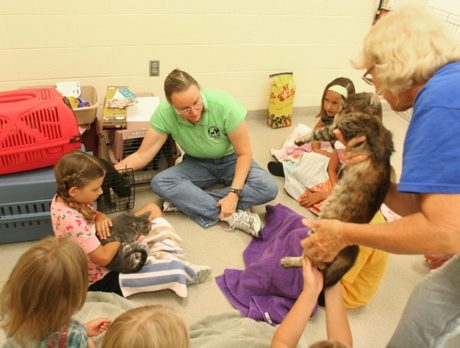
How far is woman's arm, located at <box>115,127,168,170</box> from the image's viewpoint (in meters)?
2.26

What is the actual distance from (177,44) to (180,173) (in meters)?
1.03

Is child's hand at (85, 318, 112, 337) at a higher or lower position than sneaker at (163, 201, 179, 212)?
higher

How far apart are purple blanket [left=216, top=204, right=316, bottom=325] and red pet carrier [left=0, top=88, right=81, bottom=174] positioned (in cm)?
99

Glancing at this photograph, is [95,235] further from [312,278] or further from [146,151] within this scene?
[312,278]

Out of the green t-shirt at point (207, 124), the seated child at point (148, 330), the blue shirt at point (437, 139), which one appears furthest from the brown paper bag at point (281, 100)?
the seated child at point (148, 330)

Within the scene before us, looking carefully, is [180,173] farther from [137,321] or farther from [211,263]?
[137,321]

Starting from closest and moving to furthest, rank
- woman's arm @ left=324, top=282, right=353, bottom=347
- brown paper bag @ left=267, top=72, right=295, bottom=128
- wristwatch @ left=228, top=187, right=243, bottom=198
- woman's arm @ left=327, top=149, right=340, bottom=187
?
1. woman's arm @ left=324, top=282, right=353, bottom=347
2. wristwatch @ left=228, top=187, right=243, bottom=198
3. woman's arm @ left=327, top=149, right=340, bottom=187
4. brown paper bag @ left=267, top=72, right=295, bottom=128

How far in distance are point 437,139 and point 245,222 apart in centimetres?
141

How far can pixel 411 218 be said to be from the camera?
3.39ft

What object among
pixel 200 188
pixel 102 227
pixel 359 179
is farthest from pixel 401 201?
pixel 200 188

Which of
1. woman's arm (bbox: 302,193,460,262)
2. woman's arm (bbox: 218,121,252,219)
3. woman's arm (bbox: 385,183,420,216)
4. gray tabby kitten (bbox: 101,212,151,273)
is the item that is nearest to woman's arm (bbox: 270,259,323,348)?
woman's arm (bbox: 302,193,460,262)

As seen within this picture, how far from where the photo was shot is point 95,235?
171 centimetres

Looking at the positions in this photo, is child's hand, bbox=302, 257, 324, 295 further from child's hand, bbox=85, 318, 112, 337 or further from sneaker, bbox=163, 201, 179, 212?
sneaker, bbox=163, 201, 179, 212

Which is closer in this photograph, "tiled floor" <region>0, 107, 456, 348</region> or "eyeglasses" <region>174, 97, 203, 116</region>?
"tiled floor" <region>0, 107, 456, 348</region>
